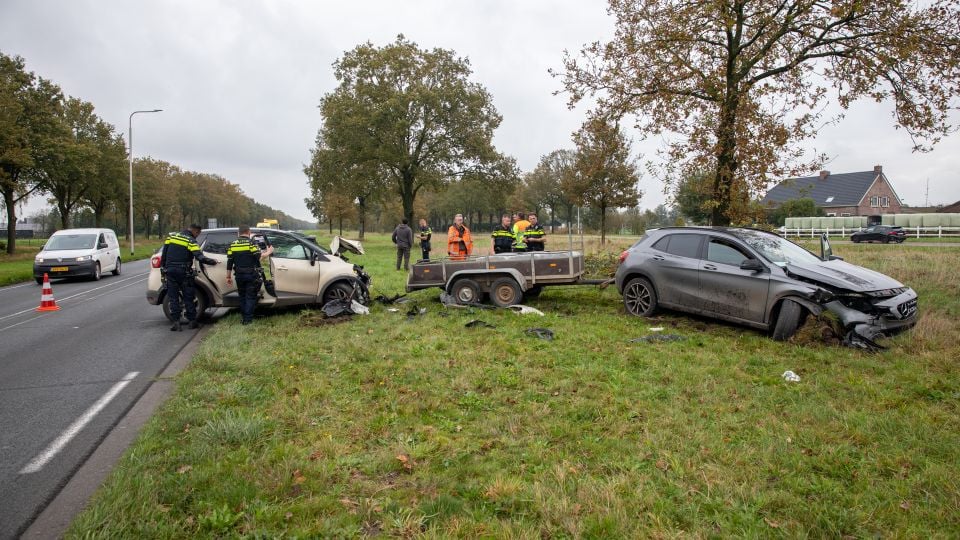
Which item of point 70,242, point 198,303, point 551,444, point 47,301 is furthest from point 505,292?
point 70,242

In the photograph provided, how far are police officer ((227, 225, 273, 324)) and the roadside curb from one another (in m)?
3.11

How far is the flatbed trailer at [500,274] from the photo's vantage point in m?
10.1

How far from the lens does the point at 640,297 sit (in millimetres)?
9352

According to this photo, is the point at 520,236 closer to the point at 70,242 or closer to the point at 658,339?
the point at 658,339

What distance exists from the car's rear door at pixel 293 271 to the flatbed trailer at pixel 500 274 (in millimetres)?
1918

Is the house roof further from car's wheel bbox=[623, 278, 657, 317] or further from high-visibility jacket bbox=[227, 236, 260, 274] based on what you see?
high-visibility jacket bbox=[227, 236, 260, 274]

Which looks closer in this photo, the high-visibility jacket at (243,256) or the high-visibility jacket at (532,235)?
the high-visibility jacket at (243,256)

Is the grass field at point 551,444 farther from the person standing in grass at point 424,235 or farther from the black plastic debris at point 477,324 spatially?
the person standing in grass at point 424,235

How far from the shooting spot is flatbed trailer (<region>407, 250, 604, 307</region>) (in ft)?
33.0

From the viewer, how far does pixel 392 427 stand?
4551 mm

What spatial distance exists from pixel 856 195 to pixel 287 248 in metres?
67.1

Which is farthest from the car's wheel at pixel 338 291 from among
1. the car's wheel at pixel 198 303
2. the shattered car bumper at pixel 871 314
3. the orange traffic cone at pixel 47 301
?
the shattered car bumper at pixel 871 314

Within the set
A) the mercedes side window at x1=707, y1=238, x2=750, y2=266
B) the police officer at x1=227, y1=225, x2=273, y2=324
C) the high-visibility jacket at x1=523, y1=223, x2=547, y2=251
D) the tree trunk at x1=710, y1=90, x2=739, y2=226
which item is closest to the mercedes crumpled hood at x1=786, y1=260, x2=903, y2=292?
the mercedes side window at x1=707, y1=238, x2=750, y2=266

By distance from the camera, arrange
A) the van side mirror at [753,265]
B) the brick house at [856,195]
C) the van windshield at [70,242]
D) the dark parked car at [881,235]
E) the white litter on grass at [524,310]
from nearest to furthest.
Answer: the van side mirror at [753,265] < the white litter on grass at [524,310] < the van windshield at [70,242] < the dark parked car at [881,235] < the brick house at [856,195]
